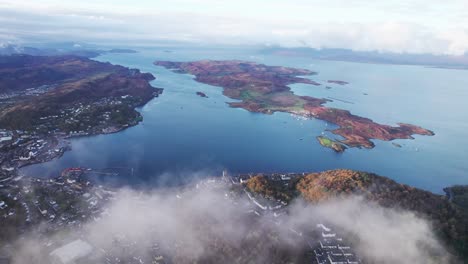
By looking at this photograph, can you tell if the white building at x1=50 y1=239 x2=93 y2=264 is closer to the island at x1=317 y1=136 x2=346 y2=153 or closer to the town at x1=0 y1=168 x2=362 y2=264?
the town at x1=0 y1=168 x2=362 y2=264

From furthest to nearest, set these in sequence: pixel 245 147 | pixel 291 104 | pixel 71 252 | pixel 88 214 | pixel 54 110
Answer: pixel 291 104
pixel 54 110
pixel 245 147
pixel 88 214
pixel 71 252

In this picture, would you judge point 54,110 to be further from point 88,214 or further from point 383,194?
point 383,194

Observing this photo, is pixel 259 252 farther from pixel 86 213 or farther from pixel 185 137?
pixel 185 137

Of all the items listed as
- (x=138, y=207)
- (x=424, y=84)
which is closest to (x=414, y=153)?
(x=138, y=207)

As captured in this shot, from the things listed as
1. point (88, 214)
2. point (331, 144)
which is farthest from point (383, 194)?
point (88, 214)

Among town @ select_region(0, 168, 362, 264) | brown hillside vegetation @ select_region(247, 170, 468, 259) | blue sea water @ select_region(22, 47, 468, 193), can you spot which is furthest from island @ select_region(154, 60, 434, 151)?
town @ select_region(0, 168, 362, 264)

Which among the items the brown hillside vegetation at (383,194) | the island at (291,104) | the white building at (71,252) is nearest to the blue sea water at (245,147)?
the island at (291,104)

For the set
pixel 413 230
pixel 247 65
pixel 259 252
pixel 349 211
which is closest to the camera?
pixel 259 252
